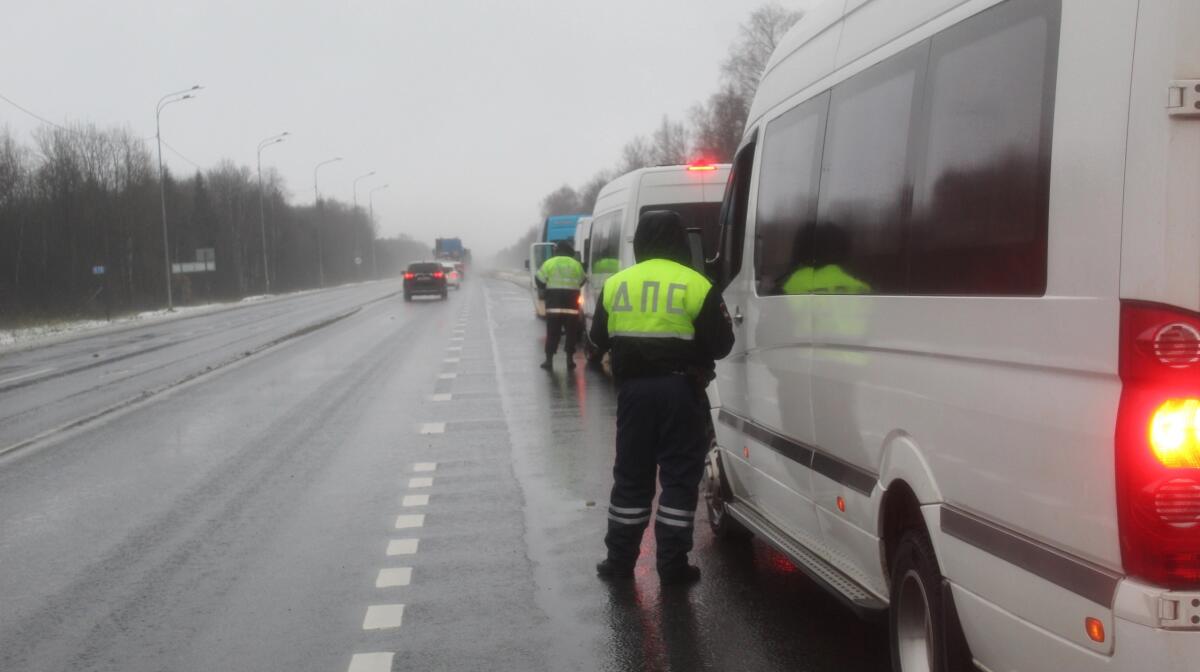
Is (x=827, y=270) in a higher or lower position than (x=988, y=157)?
lower

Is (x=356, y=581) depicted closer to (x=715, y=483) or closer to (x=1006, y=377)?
(x=715, y=483)

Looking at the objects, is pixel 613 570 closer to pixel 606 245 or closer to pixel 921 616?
pixel 921 616

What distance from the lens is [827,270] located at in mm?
5098

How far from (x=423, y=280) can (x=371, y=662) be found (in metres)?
50.4

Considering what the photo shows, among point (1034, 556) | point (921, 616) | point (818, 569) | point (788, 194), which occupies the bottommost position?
point (818, 569)

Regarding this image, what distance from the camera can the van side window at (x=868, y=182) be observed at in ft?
14.2

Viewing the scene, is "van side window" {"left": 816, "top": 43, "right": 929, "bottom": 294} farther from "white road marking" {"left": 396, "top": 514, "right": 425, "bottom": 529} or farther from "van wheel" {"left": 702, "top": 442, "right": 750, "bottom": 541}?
"white road marking" {"left": 396, "top": 514, "right": 425, "bottom": 529}

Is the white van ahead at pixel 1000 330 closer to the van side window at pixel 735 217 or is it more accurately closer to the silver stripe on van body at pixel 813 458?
the silver stripe on van body at pixel 813 458

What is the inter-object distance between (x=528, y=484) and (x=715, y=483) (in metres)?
2.49

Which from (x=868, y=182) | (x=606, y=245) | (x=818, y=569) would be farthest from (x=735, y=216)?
(x=606, y=245)

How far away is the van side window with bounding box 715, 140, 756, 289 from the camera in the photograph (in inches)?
265

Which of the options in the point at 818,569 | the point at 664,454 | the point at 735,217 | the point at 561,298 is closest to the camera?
the point at 818,569

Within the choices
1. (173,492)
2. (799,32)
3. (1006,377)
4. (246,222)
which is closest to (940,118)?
(1006,377)

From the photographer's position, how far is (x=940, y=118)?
4.05 meters
